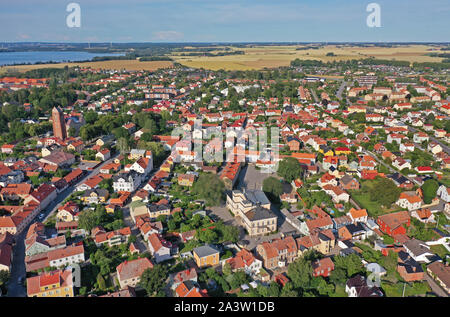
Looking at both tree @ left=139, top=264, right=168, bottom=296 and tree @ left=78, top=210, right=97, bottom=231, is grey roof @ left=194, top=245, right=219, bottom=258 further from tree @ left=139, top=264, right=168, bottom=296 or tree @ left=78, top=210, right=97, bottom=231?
tree @ left=78, top=210, right=97, bottom=231

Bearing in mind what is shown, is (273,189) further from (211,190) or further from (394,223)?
(394,223)

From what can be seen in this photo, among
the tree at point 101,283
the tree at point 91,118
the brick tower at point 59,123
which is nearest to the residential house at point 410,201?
the tree at point 101,283

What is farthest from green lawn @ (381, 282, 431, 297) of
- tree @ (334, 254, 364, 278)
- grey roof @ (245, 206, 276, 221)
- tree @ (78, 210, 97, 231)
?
tree @ (78, 210, 97, 231)

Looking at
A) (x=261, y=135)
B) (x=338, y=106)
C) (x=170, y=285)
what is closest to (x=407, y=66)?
(x=338, y=106)

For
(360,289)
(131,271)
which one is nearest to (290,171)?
(360,289)
